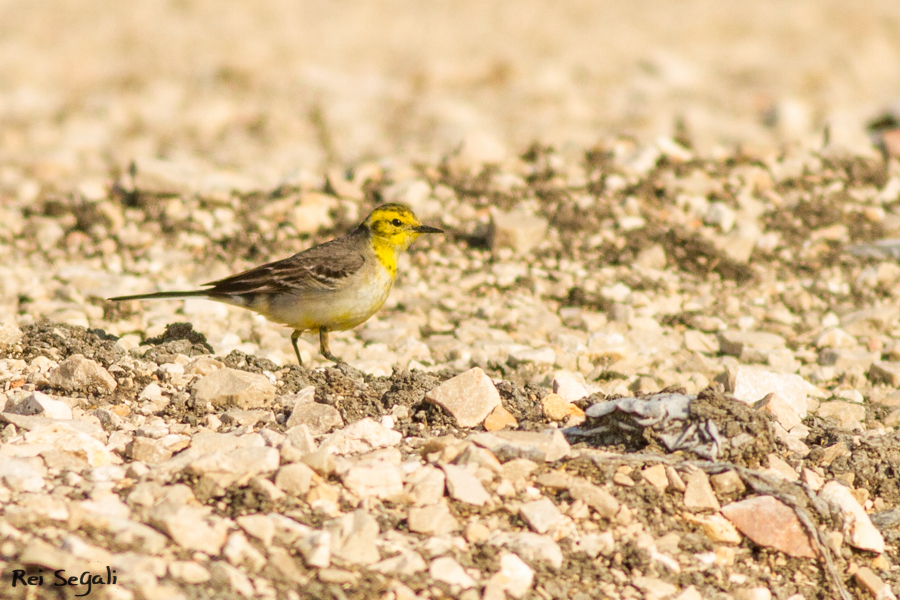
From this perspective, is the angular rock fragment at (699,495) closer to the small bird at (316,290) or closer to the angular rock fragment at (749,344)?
the angular rock fragment at (749,344)

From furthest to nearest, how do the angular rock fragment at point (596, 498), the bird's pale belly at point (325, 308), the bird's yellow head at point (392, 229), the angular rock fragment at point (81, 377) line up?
the bird's yellow head at point (392, 229) → the bird's pale belly at point (325, 308) → the angular rock fragment at point (81, 377) → the angular rock fragment at point (596, 498)

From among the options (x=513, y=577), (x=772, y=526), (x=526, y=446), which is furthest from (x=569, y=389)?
(x=513, y=577)

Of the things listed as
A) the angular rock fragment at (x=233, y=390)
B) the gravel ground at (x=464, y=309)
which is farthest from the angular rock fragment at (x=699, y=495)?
the angular rock fragment at (x=233, y=390)

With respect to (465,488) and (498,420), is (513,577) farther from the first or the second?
(498,420)

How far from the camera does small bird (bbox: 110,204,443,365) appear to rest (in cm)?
623

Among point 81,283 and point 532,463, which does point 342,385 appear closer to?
point 532,463

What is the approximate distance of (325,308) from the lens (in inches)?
245

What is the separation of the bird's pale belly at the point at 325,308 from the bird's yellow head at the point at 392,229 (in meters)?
0.37

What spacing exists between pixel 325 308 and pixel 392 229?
0.83 meters

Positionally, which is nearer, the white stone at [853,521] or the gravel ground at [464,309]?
the gravel ground at [464,309]

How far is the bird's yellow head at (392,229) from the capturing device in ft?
22.0

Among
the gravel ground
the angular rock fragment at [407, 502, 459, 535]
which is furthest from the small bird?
the angular rock fragment at [407, 502, 459, 535]

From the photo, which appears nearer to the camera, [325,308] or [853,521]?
[853,521]

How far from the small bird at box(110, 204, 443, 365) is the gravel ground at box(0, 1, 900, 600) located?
27cm
